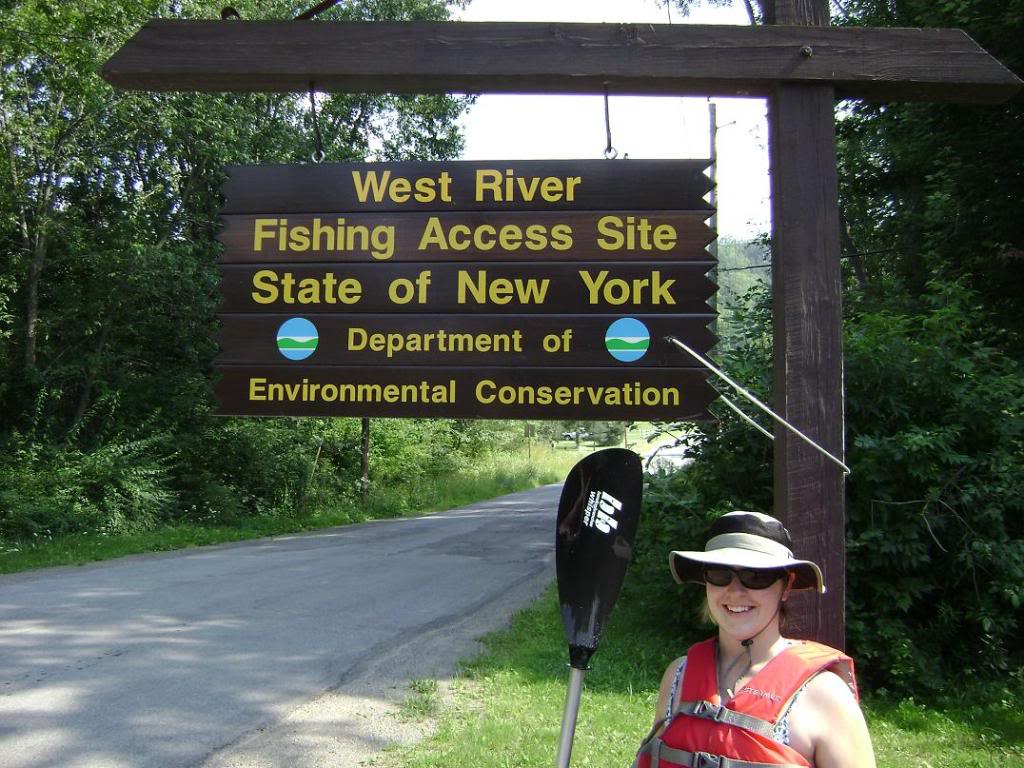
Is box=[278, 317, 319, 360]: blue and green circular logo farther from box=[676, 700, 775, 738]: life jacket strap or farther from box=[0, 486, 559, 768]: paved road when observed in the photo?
box=[0, 486, 559, 768]: paved road

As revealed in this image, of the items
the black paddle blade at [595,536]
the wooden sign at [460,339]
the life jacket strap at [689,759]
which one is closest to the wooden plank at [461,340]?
the wooden sign at [460,339]

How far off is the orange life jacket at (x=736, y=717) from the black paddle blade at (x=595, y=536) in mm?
443

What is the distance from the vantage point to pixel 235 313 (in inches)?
134

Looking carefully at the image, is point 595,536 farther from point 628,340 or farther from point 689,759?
point 628,340

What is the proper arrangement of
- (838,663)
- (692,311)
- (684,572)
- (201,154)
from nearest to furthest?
(838,663) → (684,572) → (692,311) → (201,154)

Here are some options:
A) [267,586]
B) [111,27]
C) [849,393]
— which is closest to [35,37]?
[111,27]

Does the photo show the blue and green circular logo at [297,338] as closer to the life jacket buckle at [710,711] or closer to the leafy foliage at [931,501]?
the life jacket buckle at [710,711]

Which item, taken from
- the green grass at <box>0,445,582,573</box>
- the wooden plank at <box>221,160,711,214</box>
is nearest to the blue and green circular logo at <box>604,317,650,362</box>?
the wooden plank at <box>221,160,711,214</box>

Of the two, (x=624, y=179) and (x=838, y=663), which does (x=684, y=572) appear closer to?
(x=838, y=663)

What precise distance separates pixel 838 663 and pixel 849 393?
17.1ft

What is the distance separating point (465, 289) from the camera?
3354 millimetres

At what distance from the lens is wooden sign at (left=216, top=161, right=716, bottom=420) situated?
3.30m

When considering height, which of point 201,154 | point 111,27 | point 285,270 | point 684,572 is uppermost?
point 111,27

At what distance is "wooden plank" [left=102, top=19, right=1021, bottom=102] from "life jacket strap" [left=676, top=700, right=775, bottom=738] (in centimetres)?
221
